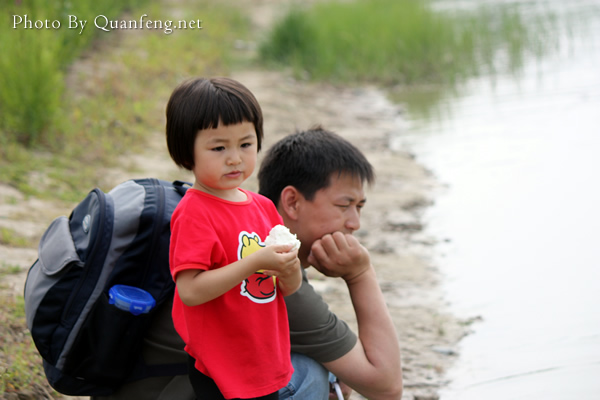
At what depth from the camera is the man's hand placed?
204 cm

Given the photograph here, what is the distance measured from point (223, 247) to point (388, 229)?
3.00 metres

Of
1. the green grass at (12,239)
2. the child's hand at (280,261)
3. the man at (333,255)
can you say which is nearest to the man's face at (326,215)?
the man at (333,255)

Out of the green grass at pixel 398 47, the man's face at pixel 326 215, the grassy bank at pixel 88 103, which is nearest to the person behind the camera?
the man's face at pixel 326 215

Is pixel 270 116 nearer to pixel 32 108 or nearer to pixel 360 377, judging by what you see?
pixel 32 108

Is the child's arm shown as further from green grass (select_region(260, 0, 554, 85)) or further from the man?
green grass (select_region(260, 0, 554, 85))

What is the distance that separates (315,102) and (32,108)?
4.37 m

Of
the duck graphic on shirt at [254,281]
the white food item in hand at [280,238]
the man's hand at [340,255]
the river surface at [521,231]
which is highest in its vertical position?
the white food item in hand at [280,238]

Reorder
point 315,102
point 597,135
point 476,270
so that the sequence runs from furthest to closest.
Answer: point 315,102 < point 597,135 < point 476,270

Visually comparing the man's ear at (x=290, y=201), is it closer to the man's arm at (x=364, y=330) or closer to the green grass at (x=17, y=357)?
the man's arm at (x=364, y=330)

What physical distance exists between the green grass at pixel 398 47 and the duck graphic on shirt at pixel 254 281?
786 centimetres

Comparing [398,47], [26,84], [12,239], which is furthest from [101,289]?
[398,47]

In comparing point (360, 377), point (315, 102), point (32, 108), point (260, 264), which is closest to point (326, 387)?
point (360, 377)

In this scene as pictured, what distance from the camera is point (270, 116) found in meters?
7.07

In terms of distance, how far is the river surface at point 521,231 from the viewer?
2750 millimetres
